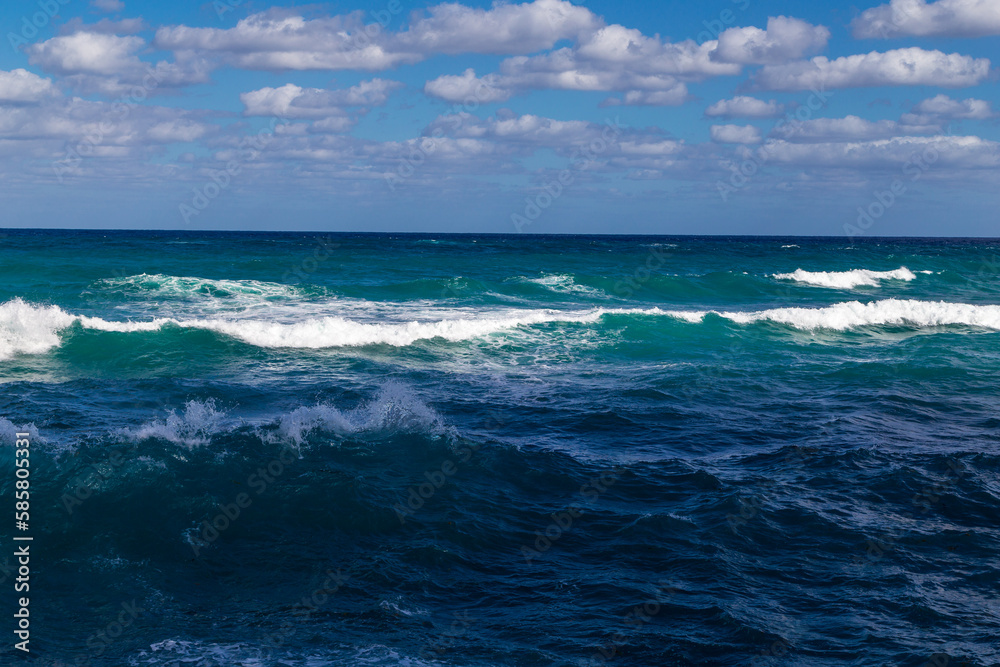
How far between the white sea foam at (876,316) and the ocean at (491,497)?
3827mm

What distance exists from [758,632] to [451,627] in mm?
2746

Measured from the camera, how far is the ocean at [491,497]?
23.5 ft

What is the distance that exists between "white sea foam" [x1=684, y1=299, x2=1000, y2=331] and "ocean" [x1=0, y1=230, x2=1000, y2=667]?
3.83 metres

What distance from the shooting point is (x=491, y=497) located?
1035 centimetres

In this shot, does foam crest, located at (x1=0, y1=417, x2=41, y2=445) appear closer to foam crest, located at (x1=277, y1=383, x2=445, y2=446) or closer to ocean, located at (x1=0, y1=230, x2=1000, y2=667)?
ocean, located at (x1=0, y1=230, x2=1000, y2=667)

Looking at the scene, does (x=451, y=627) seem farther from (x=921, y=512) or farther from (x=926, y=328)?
(x=926, y=328)

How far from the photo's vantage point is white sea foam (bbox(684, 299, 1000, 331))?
25719 millimetres

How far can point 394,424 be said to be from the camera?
42.9ft

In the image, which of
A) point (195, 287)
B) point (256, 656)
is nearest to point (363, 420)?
point (256, 656)

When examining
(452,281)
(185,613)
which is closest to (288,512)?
(185,613)

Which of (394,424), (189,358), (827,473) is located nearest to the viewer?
(827,473)

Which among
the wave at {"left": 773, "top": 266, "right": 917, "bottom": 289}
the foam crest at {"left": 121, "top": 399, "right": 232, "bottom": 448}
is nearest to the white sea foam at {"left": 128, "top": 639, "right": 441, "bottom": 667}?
the foam crest at {"left": 121, "top": 399, "right": 232, "bottom": 448}

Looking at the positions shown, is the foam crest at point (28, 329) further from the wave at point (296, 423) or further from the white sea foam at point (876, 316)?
Result: the white sea foam at point (876, 316)

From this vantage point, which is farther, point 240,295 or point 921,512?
point 240,295
